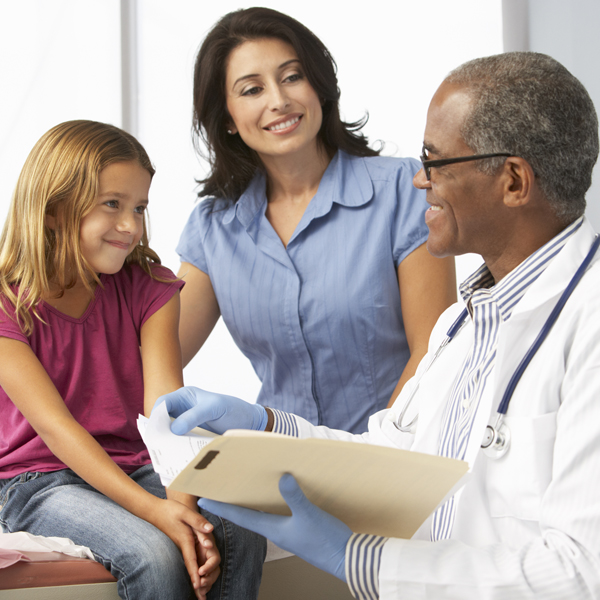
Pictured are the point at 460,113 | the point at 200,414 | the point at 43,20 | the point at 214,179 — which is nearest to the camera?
the point at 460,113

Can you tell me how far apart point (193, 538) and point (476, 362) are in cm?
58

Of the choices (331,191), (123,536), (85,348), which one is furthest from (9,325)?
(331,191)

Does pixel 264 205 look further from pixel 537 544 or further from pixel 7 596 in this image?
pixel 537 544

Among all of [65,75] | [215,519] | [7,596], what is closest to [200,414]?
[215,519]

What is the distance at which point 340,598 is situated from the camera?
143cm

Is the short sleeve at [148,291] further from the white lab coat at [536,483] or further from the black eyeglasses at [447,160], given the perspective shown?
the white lab coat at [536,483]

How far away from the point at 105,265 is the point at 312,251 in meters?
0.60

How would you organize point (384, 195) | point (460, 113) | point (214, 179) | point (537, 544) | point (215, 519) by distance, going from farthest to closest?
point (214, 179) → point (384, 195) → point (215, 519) → point (460, 113) → point (537, 544)

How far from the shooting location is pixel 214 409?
1.16 metres

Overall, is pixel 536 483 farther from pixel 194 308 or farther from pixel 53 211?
pixel 194 308

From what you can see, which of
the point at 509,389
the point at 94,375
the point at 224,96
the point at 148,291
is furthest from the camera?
the point at 224,96

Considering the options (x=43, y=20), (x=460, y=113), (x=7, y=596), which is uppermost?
(x=43, y=20)

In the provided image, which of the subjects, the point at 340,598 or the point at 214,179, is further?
the point at 214,179

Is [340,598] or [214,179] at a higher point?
[214,179]
